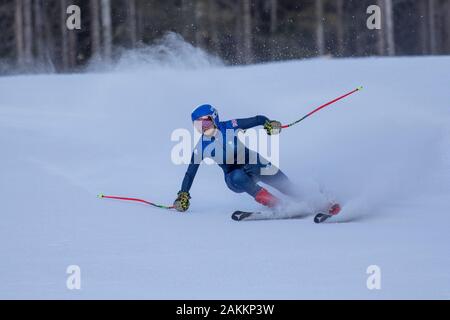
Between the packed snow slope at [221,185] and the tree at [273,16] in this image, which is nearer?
the packed snow slope at [221,185]

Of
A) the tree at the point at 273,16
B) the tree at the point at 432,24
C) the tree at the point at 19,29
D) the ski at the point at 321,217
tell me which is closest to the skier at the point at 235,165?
Answer: the ski at the point at 321,217

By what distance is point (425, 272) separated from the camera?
438 cm

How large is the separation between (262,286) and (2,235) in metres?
2.36

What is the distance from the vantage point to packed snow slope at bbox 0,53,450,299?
4.45m

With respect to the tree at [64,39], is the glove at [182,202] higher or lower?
lower

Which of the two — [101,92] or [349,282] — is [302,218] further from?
[101,92]

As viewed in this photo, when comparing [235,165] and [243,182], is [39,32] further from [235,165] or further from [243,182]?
[243,182]

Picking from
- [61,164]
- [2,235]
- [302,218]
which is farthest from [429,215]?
[61,164]

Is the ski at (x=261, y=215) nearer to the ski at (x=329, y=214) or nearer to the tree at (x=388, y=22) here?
the ski at (x=329, y=214)

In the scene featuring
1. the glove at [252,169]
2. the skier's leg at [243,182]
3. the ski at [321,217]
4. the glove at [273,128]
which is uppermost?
the glove at [273,128]

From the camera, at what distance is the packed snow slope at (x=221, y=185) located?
14.6ft

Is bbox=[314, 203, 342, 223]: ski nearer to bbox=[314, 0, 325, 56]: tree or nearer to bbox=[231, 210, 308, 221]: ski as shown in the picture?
bbox=[231, 210, 308, 221]: ski

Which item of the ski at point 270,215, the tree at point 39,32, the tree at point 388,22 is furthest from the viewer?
the tree at point 39,32

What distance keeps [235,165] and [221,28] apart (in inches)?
851
